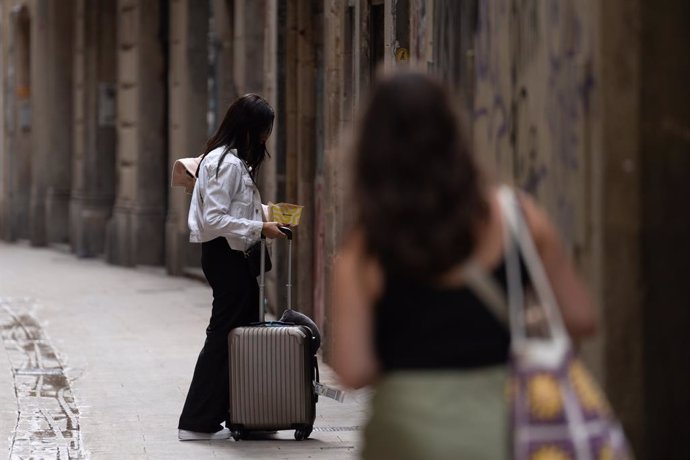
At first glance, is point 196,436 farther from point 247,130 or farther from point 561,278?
point 561,278

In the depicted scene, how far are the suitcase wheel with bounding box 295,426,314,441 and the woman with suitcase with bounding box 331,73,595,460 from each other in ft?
16.3

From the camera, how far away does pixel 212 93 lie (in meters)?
19.4

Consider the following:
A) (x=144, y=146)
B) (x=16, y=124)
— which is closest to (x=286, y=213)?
(x=144, y=146)

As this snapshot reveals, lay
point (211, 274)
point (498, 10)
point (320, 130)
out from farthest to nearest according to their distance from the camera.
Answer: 1. point (320, 130)
2. point (211, 274)
3. point (498, 10)

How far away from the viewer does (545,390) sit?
332 centimetres

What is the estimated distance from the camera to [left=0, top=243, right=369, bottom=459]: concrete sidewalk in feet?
27.1

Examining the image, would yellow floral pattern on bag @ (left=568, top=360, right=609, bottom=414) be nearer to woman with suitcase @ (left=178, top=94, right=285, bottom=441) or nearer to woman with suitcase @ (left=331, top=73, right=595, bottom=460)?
woman with suitcase @ (left=331, top=73, right=595, bottom=460)

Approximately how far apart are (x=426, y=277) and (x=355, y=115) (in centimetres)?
759

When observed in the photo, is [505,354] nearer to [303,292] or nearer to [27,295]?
[303,292]

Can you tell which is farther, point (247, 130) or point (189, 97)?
point (189, 97)

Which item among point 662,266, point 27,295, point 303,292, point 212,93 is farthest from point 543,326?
point 212,93

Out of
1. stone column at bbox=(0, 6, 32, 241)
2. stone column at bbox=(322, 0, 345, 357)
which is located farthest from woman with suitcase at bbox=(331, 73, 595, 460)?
stone column at bbox=(0, 6, 32, 241)

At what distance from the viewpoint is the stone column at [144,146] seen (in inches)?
848

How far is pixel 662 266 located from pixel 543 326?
2.08 metres
